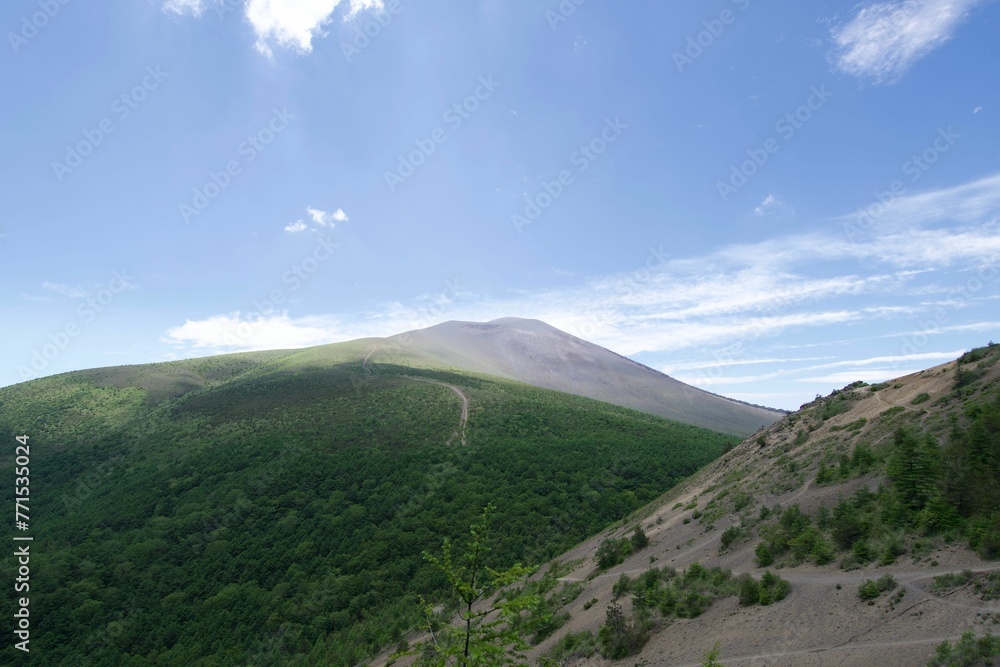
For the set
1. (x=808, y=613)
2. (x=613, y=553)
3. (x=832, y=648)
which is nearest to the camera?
(x=832, y=648)

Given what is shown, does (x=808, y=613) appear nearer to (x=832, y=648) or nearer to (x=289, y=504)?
(x=832, y=648)

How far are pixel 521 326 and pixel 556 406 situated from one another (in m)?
131

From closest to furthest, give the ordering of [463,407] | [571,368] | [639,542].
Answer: [639,542] < [463,407] < [571,368]

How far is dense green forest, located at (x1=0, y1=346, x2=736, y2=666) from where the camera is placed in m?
27.0

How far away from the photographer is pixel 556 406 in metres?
64.8

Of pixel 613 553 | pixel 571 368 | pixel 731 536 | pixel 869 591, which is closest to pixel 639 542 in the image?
pixel 613 553

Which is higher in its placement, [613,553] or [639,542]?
[639,542]

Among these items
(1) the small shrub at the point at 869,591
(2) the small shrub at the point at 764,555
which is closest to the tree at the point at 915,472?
(1) the small shrub at the point at 869,591

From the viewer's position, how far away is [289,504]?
38.6 meters

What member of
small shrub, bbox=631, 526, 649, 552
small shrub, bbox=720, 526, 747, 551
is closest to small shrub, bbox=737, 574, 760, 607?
small shrub, bbox=720, 526, 747, 551

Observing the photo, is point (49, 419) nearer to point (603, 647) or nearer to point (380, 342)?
point (380, 342)

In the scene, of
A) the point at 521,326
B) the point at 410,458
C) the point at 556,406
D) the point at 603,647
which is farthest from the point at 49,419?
the point at 521,326

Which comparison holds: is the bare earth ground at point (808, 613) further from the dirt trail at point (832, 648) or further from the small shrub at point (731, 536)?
the small shrub at point (731, 536)

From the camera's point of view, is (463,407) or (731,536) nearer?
(731,536)
